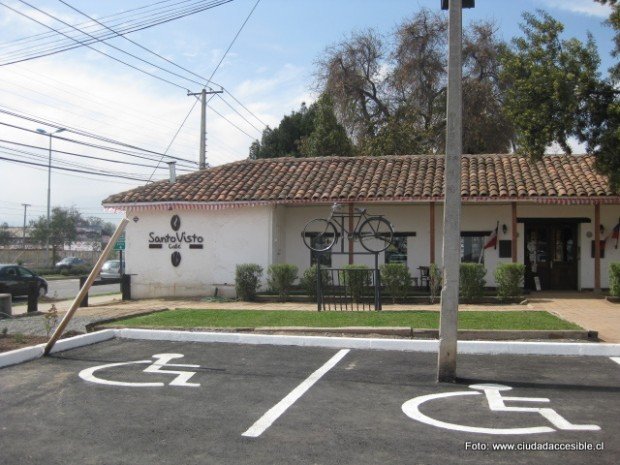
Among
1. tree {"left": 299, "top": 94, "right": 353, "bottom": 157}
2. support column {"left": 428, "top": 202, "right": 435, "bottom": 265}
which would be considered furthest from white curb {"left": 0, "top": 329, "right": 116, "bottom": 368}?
tree {"left": 299, "top": 94, "right": 353, "bottom": 157}

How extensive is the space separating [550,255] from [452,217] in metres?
12.7

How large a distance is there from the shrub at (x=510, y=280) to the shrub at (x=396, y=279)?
2315mm

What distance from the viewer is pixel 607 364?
8.25 m

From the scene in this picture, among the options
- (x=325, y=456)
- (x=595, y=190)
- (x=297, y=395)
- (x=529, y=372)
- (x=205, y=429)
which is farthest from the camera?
(x=595, y=190)

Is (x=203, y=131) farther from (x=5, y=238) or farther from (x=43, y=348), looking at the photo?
(x=5, y=238)

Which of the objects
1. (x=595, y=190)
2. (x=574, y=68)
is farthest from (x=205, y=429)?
(x=595, y=190)

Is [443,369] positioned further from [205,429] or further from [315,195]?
[315,195]

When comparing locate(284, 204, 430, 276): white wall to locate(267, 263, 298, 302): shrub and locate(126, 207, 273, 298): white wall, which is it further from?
locate(267, 263, 298, 302): shrub

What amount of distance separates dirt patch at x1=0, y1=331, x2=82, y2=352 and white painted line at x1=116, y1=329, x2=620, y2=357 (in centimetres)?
116

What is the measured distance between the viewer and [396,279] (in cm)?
1606

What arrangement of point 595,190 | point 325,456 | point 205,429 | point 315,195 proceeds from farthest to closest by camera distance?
1. point 315,195
2. point 595,190
3. point 205,429
4. point 325,456

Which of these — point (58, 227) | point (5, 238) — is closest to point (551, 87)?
point (58, 227)

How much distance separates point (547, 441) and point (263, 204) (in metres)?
13.9

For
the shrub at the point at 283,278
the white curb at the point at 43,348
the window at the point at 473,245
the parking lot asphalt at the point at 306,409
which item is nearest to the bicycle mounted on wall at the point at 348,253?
the shrub at the point at 283,278
